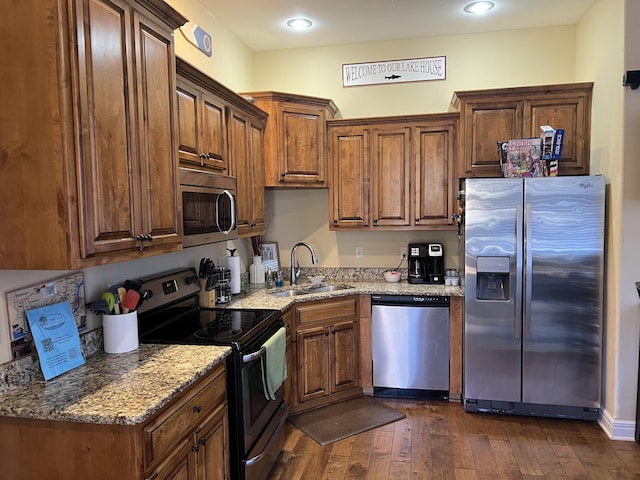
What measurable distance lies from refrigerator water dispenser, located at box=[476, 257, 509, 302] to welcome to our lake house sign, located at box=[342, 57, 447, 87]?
1728 millimetres

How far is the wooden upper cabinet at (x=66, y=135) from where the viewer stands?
56.7 inches


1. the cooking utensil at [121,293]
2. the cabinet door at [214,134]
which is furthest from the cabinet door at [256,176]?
the cooking utensil at [121,293]

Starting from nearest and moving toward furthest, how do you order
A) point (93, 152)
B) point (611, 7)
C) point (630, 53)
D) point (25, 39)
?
point (25, 39)
point (93, 152)
point (630, 53)
point (611, 7)

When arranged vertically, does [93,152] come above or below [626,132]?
below

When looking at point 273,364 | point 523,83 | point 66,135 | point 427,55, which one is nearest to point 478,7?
point 427,55

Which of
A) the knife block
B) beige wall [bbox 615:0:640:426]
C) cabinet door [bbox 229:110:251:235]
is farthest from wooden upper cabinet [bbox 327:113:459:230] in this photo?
the knife block

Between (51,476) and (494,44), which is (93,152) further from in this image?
(494,44)

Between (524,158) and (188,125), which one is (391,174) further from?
(188,125)

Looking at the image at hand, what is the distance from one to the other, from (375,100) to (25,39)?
120 inches

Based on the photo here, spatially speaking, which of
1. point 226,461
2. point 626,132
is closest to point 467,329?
point 626,132

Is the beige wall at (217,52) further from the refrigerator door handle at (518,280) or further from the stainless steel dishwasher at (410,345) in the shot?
the refrigerator door handle at (518,280)

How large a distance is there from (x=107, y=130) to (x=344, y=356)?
2532 mm

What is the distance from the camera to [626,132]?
9.22 feet

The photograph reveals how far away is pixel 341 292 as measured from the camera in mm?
3514
